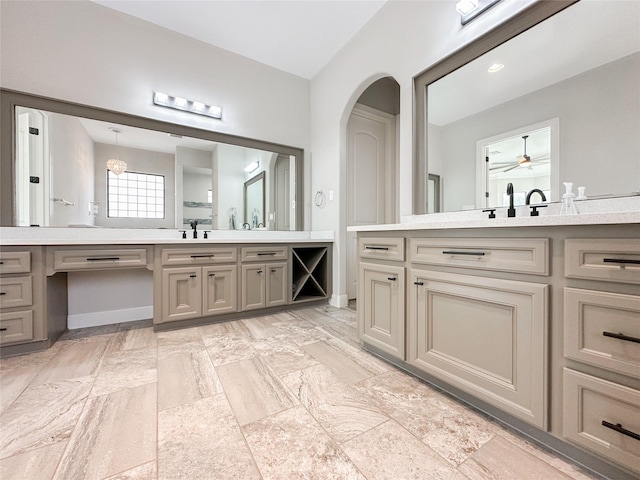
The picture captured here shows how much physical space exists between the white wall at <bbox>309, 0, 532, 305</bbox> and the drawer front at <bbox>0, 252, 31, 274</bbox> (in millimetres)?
2619

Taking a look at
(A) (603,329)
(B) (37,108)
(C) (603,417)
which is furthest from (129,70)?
(C) (603,417)

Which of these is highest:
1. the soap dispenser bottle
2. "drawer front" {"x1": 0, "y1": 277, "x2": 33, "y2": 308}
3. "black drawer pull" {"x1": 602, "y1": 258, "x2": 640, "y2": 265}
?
the soap dispenser bottle

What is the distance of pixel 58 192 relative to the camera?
2.24 meters

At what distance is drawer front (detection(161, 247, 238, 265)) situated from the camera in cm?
227

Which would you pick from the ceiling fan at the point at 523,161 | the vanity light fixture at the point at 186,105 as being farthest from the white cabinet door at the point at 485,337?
the vanity light fixture at the point at 186,105

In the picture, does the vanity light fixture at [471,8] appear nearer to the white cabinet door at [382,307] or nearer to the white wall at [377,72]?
the white wall at [377,72]

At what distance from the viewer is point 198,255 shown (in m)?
2.38

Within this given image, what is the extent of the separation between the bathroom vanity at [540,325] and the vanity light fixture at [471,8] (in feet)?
5.04

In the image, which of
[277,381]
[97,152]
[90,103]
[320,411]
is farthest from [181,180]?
[320,411]

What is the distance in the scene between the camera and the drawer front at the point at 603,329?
2.60ft

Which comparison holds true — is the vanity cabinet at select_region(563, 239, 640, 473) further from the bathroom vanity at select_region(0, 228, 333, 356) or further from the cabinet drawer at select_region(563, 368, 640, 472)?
the bathroom vanity at select_region(0, 228, 333, 356)

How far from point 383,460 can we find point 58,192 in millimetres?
3047

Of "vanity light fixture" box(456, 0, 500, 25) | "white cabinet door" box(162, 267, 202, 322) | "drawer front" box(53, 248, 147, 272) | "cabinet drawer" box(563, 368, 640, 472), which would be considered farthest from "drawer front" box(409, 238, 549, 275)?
"drawer front" box(53, 248, 147, 272)

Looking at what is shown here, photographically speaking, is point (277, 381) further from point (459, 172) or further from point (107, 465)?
point (459, 172)
